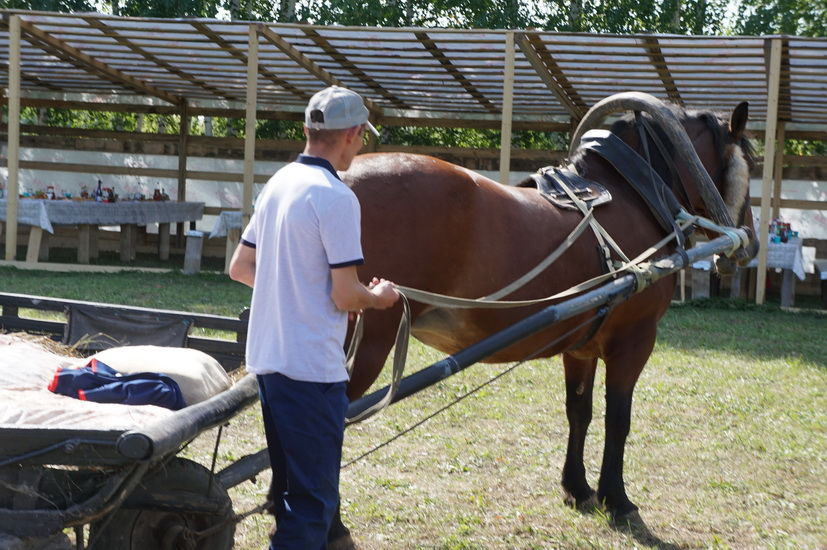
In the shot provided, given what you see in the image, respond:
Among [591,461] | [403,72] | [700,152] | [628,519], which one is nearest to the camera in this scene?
[628,519]

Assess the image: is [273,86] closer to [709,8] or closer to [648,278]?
[648,278]

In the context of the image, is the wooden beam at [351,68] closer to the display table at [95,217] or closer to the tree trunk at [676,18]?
the display table at [95,217]

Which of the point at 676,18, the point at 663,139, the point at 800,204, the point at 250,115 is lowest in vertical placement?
the point at 800,204

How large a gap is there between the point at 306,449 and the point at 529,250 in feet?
5.24

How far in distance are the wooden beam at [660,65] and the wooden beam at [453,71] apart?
2.66 meters

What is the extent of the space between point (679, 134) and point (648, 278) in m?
0.88

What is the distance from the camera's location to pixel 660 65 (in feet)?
40.2

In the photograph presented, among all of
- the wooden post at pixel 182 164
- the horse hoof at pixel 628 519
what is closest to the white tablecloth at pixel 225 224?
the wooden post at pixel 182 164

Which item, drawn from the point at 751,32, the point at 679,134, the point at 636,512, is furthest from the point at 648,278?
the point at 751,32

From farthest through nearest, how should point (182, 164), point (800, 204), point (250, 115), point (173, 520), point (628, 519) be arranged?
point (182, 164) → point (800, 204) → point (250, 115) → point (628, 519) → point (173, 520)

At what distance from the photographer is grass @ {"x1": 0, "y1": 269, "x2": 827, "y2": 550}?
4.08 meters

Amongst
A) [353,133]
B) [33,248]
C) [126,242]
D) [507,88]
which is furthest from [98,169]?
[353,133]

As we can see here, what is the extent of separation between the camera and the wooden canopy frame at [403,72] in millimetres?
11281

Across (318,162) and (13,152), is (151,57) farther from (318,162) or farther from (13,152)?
(318,162)
